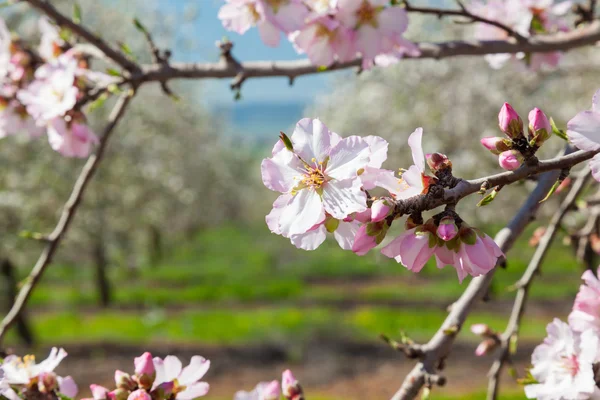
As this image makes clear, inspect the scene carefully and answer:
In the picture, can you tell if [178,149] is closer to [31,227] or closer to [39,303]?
[39,303]

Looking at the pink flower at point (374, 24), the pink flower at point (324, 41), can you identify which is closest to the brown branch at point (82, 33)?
the pink flower at point (324, 41)

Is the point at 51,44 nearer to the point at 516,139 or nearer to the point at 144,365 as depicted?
the point at 144,365

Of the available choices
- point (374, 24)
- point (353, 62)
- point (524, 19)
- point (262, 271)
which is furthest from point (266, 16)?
point (262, 271)

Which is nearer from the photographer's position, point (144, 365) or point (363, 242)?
point (363, 242)

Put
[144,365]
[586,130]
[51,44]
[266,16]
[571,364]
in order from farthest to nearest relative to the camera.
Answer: [51,44]
[266,16]
[571,364]
[144,365]
[586,130]

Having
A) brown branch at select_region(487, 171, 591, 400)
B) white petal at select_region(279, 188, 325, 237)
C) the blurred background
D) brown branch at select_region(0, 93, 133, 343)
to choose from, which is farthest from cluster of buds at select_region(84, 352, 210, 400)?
the blurred background

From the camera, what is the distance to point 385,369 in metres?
9.23

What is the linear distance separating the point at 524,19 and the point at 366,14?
91cm

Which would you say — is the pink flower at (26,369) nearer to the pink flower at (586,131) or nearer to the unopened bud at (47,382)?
the unopened bud at (47,382)

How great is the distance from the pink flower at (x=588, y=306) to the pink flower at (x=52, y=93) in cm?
138

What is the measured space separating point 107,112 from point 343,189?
39.3 feet

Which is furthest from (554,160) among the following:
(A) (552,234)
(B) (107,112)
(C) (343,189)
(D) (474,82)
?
(B) (107,112)

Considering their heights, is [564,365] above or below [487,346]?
below

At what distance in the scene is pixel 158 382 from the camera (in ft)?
3.62
